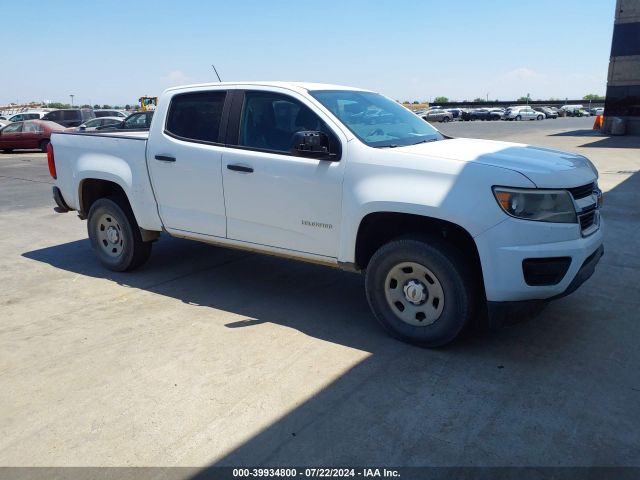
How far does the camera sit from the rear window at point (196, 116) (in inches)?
194

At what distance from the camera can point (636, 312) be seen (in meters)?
4.52

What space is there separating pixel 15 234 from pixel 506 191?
734 cm

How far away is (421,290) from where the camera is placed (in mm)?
3916

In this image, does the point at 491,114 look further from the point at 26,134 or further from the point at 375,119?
the point at 375,119

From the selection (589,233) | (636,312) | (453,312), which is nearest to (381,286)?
(453,312)

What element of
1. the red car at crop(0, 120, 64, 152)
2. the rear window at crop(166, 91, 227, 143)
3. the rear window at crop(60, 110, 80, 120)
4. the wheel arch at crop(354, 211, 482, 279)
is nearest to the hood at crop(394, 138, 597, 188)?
the wheel arch at crop(354, 211, 482, 279)

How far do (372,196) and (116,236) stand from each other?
328 cm

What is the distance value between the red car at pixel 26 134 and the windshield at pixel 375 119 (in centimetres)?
2097

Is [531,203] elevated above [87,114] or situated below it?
below

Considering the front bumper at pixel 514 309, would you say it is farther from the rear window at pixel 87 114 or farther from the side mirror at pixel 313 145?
the rear window at pixel 87 114

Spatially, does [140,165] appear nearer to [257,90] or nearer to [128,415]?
[257,90]

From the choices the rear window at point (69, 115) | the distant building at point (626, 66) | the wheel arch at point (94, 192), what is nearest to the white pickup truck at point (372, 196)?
the wheel arch at point (94, 192)

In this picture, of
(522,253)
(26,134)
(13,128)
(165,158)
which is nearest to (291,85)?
(165,158)

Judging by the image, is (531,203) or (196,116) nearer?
(531,203)
